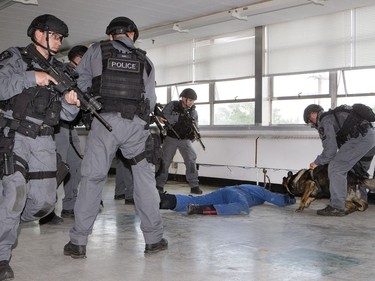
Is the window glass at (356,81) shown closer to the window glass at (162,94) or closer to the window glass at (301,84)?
the window glass at (301,84)

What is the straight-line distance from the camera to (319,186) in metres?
5.27

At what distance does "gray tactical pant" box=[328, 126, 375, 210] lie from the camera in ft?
16.6

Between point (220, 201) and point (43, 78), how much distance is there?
2859 millimetres

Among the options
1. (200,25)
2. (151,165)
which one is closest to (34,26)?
(151,165)

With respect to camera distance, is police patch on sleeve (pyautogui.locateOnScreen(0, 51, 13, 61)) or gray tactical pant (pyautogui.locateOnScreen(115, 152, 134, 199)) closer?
police patch on sleeve (pyautogui.locateOnScreen(0, 51, 13, 61))

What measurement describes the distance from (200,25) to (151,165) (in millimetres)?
4320

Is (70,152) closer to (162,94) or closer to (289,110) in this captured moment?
(289,110)

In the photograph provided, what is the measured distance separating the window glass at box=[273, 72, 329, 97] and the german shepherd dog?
6.62ft

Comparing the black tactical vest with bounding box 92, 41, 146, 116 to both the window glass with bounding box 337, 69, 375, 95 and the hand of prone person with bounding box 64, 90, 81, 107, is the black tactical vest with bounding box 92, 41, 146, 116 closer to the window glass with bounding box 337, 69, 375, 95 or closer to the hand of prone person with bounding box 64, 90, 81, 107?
the hand of prone person with bounding box 64, 90, 81, 107

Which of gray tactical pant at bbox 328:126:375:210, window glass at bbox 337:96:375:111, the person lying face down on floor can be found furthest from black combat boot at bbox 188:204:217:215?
window glass at bbox 337:96:375:111

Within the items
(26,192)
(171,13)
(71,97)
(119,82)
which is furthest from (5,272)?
(171,13)

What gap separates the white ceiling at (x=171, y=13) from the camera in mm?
6230

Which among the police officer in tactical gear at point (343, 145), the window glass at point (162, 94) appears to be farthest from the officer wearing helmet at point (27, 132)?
the window glass at point (162, 94)

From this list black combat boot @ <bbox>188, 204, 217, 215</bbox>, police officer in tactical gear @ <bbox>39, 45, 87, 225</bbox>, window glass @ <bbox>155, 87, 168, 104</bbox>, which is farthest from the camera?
window glass @ <bbox>155, 87, 168, 104</bbox>
